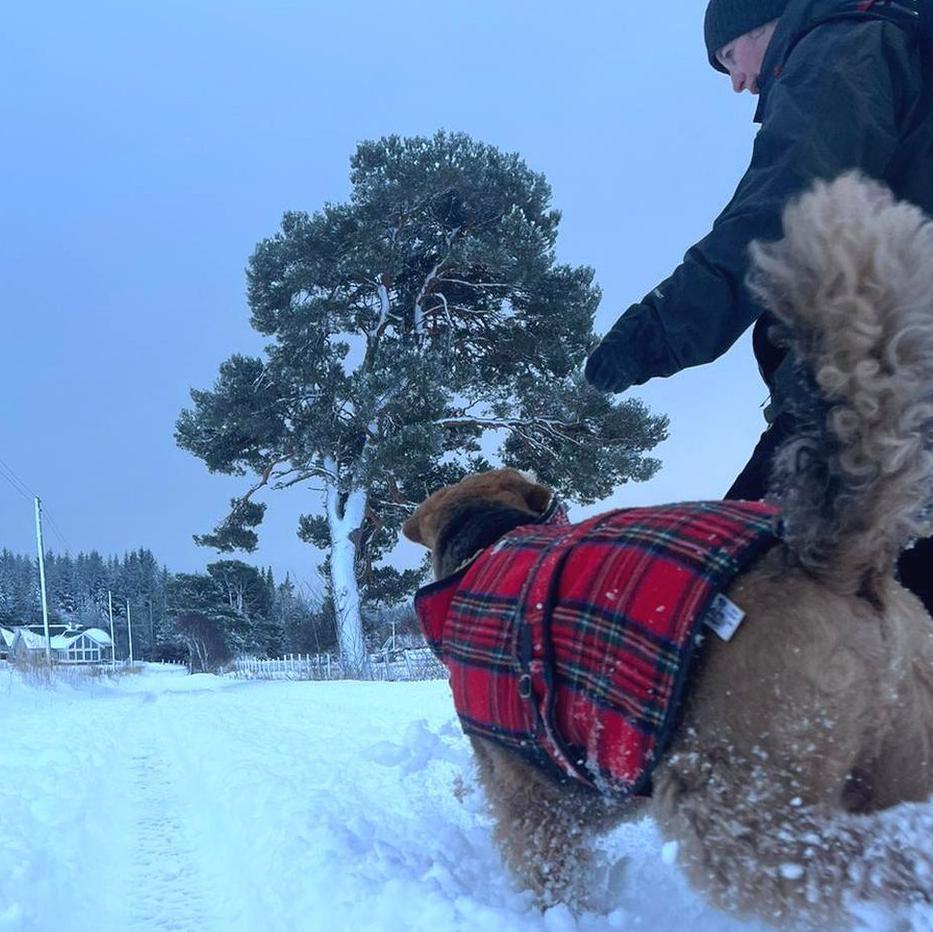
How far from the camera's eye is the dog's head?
293cm

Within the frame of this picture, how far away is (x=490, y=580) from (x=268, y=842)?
136 cm

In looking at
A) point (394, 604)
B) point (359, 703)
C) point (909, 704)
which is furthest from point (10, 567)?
point (909, 704)

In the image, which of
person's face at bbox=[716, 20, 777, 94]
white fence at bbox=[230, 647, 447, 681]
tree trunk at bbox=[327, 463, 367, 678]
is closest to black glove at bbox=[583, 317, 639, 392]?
person's face at bbox=[716, 20, 777, 94]

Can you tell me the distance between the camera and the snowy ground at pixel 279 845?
1.96 metres

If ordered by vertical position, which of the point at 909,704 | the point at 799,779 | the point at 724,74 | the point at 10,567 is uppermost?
the point at 10,567

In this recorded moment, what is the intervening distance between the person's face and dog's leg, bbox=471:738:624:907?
2.28 meters

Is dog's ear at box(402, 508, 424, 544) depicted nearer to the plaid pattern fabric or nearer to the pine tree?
the plaid pattern fabric

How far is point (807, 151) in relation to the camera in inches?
75.0

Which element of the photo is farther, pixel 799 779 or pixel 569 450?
pixel 569 450

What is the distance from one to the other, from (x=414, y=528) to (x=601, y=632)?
5.25 ft

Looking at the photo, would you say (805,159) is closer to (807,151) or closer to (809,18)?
(807,151)

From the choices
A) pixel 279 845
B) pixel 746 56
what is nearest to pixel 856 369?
pixel 746 56

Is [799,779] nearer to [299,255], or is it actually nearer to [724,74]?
[724,74]

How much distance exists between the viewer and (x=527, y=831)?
2104 millimetres
